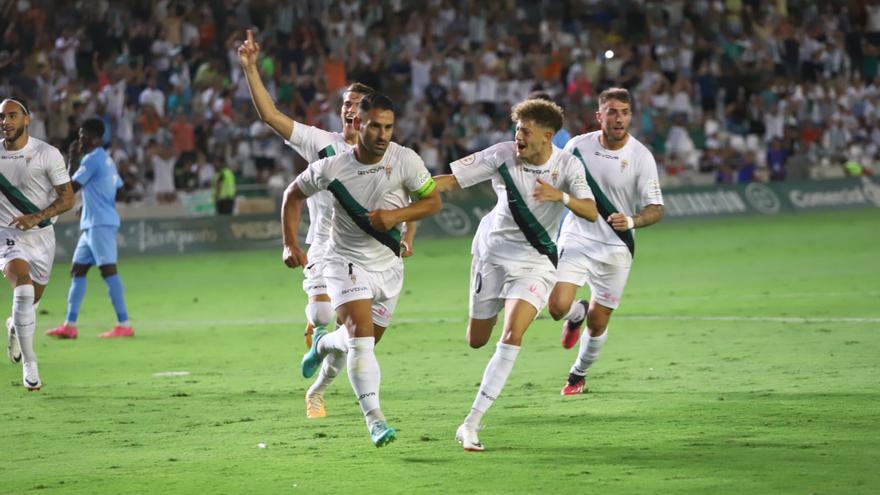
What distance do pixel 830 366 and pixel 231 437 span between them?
567cm

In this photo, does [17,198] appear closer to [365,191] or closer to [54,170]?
[54,170]

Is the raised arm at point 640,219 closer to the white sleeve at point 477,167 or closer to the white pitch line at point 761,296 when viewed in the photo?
the white sleeve at point 477,167

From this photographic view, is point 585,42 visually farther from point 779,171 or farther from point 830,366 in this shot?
point 830,366

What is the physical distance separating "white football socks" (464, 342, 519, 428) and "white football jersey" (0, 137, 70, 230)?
5.29 metres

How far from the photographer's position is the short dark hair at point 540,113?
9523mm

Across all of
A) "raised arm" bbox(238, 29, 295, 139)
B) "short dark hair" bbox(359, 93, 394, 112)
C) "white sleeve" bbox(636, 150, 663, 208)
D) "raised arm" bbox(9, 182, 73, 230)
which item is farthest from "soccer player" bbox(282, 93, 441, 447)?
"raised arm" bbox(9, 182, 73, 230)

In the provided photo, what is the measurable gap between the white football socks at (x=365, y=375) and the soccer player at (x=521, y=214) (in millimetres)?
837

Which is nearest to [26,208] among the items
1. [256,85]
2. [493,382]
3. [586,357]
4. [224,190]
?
[256,85]

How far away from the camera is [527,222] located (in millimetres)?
9984

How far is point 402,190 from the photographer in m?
9.48

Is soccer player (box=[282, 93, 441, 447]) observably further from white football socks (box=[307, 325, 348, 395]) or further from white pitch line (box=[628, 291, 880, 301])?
white pitch line (box=[628, 291, 880, 301])

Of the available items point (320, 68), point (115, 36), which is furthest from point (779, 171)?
point (115, 36)

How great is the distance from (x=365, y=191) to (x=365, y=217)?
175 mm

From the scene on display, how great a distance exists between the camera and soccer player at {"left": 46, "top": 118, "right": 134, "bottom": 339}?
1638 centimetres
